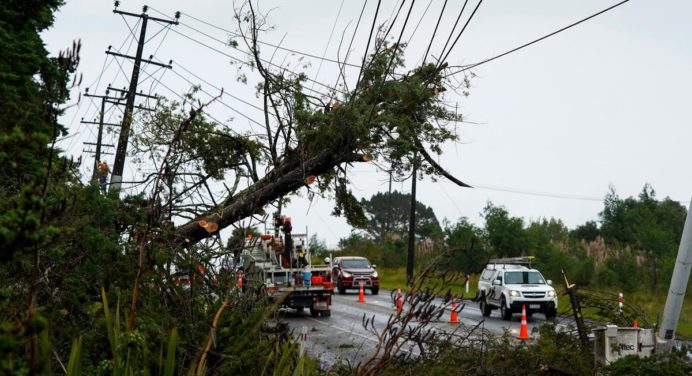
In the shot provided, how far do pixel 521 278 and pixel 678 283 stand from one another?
1515 centimetres

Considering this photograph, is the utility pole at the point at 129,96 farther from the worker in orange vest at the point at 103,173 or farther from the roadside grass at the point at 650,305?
the roadside grass at the point at 650,305

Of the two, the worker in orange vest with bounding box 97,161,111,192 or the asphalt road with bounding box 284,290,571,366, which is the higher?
the worker in orange vest with bounding box 97,161,111,192

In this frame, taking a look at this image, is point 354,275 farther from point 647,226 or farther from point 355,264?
point 647,226

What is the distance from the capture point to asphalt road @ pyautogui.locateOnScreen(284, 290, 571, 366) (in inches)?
575

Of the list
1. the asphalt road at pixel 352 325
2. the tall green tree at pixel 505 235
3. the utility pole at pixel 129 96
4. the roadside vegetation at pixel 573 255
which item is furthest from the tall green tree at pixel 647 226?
the utility pole at pixel 129 96

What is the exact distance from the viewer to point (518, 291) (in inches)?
917

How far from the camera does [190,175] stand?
1241 centimetres

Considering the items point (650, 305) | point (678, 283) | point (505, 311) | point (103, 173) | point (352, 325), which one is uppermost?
point (103, 173)

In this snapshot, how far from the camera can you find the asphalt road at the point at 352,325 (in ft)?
47.9

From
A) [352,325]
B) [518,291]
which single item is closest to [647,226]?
[518,291]

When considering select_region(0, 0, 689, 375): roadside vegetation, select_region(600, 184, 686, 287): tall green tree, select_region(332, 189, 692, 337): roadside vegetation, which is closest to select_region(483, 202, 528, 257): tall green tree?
select_region(332, 189, 692, 337): roadside vegetation

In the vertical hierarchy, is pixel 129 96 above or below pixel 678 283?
above

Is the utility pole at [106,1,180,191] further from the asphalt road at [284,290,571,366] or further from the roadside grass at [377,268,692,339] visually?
the roadside grass at [377,268,692,339]

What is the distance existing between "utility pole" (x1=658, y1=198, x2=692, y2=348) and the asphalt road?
279cm
